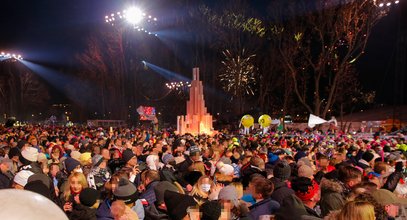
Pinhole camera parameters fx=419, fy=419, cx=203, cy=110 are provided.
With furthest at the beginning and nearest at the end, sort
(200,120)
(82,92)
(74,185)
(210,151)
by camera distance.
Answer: (82,92), (200,120), (210,151), (74,185)

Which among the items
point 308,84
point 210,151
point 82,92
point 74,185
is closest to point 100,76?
point 82,92

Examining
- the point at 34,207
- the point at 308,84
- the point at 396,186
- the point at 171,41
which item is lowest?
the point at 396,186

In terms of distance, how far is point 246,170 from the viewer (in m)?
7.46

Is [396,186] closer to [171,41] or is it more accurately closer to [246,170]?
[246,170]

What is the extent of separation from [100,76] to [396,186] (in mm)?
50196

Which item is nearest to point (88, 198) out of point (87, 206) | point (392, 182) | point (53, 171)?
point (87, 206)

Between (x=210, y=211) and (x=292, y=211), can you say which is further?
(x=292, y=211)

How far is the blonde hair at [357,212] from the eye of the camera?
344cm

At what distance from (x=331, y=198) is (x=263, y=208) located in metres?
0.91

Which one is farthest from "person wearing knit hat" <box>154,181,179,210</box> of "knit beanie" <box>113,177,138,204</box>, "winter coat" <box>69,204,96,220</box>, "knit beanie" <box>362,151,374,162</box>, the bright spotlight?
the bright spotlight

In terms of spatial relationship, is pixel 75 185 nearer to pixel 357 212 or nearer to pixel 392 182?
pixel 357 212

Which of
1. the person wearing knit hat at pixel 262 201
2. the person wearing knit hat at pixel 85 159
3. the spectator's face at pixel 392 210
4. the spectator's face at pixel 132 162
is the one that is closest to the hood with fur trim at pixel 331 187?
the spectator's face at pixel 392 210

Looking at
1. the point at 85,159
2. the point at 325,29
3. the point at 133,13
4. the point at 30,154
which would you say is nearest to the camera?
the point at 30,154

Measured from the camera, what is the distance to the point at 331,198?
4.93 m
